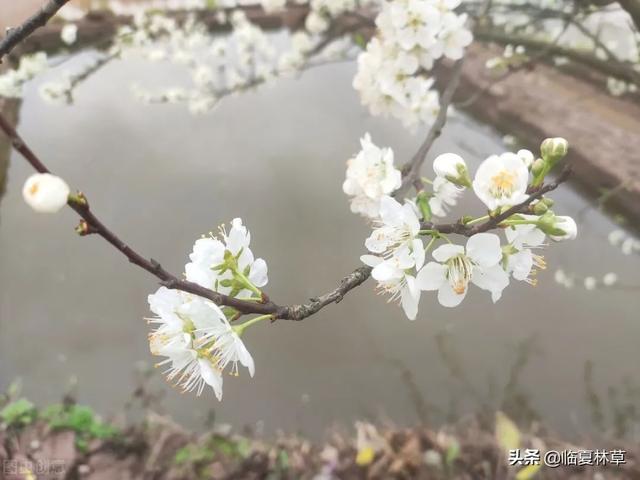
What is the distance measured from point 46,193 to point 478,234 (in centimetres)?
38

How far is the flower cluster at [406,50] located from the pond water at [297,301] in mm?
754

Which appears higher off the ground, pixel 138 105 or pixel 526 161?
pixel 526 161

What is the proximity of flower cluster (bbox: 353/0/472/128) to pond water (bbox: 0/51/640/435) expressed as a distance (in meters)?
0.75

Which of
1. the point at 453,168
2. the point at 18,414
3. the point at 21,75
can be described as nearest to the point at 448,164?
the point at 453,168

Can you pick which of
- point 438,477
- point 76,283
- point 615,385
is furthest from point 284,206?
point 615,385

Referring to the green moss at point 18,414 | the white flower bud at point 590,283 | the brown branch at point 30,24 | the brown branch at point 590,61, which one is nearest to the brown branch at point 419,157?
the brown branch at point 30,24

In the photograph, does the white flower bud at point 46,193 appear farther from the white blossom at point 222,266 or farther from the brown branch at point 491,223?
the brown branch at point 491,223

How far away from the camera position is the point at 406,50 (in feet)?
3.13

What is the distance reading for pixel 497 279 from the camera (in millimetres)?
559

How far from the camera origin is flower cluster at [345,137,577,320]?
0.50 meters

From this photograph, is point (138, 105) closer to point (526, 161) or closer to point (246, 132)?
point (246, 132)

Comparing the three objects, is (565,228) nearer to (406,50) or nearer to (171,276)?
(171,276)

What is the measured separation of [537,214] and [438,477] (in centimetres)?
101

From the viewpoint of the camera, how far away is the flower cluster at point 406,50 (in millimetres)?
904
